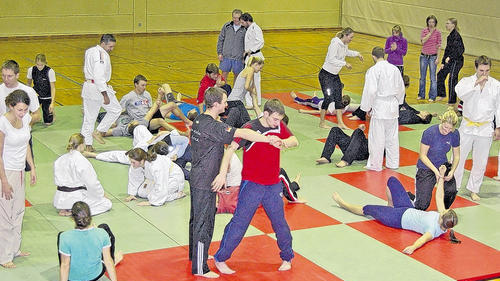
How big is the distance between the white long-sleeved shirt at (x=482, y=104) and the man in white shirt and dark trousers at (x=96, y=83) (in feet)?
18.0

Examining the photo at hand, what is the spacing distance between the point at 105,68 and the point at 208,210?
5229 mm

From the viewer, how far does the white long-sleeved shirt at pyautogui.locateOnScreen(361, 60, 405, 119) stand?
1256 cm

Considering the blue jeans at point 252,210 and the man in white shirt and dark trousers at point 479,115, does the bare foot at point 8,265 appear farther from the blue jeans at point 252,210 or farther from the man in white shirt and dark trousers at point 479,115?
the man in white shirt and dark trousers at point 479,115

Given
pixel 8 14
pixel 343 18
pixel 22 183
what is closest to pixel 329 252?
pixel 22 183

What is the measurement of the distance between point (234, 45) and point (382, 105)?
491 cm

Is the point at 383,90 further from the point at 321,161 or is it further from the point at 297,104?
the point at 297,104

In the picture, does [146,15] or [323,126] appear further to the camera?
[146,15]

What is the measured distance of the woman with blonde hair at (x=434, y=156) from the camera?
10.4 meters

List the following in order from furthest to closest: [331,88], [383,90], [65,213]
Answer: [331,88]
[383,90]
[65,213]

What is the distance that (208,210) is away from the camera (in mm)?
8281

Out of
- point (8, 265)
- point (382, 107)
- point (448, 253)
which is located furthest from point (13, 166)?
point (382, 107)

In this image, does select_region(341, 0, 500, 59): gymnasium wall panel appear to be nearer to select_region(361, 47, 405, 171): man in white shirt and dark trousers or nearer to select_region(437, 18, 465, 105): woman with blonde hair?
select_region(437, 18, 465, 105): woman with blonde hair

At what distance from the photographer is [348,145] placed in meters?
13.1

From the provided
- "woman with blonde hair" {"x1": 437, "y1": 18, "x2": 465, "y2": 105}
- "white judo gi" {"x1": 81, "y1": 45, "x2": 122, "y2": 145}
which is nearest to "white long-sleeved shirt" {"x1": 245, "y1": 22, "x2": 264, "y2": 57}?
"woman with blonde hair" {"x1": 437, "y1": 18, "x2": 465, "y2": 105}
